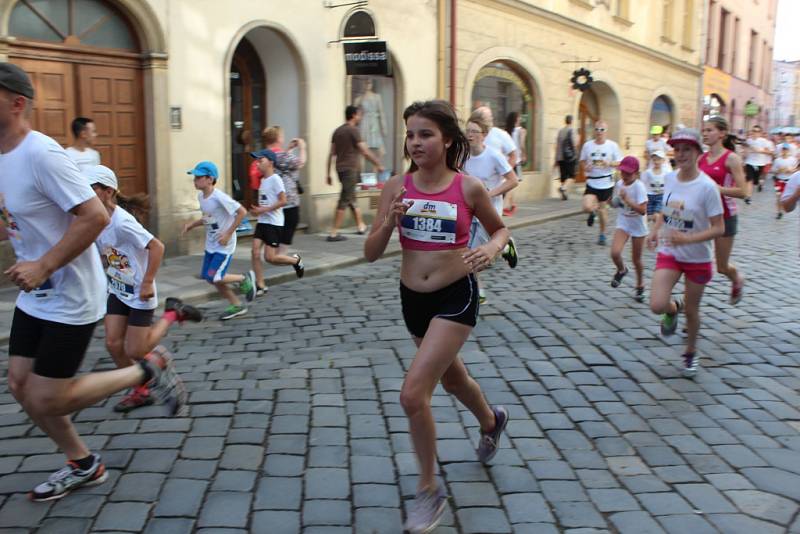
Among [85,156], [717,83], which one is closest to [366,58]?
[85,156]

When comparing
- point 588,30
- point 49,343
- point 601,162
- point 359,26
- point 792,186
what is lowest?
point 49,343

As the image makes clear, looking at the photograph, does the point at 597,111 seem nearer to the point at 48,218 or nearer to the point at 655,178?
the point at 655,178

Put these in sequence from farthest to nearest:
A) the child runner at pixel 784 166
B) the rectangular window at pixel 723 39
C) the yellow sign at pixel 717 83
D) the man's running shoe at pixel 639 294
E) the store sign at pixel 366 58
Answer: the rectangular window at pixel 723 39
the yellow sign at pixel 717 83
the child runner at pixel 784 166
the store sign at pixel 366 58
the man's running shoe at pixel 639 294

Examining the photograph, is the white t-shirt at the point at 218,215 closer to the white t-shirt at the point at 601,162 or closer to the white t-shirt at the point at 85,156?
the white t-shirt at the point at 85,156

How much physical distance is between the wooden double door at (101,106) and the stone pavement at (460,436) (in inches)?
156

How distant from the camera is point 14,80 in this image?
9.80ft

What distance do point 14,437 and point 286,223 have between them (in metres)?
4.74

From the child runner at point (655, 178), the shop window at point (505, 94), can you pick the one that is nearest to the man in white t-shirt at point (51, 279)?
the child runner at point (655, 178)

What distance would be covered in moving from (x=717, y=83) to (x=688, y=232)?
32.0m

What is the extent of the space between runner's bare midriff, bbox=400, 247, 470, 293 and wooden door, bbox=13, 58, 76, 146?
23.2ft

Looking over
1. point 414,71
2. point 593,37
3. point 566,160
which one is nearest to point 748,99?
point 593,37

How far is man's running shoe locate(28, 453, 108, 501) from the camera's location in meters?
3.32

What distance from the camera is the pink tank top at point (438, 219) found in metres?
3.24

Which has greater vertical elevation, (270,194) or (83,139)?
(83,139)
